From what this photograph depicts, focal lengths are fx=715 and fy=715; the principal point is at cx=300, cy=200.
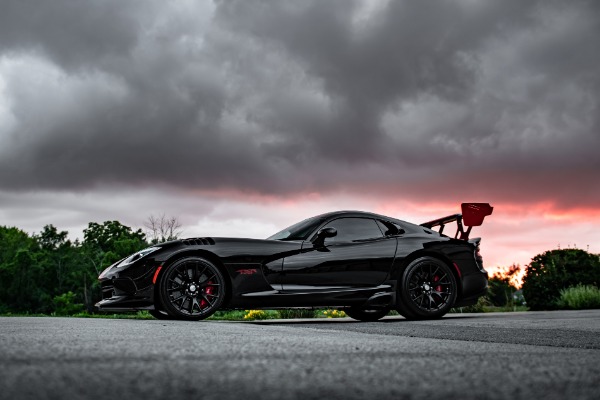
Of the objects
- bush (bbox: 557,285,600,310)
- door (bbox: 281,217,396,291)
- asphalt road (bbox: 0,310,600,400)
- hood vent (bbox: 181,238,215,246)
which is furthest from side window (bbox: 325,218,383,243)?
bush (bbox: 557,285,600,310)

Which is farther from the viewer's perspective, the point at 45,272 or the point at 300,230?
the point at 45,272

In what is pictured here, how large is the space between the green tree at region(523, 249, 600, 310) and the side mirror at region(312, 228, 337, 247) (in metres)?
8.62

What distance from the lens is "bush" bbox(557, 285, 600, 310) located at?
14.5 m

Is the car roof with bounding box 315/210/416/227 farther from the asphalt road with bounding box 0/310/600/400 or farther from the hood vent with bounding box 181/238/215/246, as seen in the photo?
the asphalt road with bounding box 0/310/600/400

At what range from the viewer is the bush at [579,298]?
1449 centimetres

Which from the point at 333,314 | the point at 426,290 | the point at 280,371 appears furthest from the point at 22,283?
the point at 280,371

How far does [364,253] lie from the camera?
28.8ft

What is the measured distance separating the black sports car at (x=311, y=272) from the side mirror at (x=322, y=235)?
1 cm

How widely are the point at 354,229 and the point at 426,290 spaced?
1235 millimetres

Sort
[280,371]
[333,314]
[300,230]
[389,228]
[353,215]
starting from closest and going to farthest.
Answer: [280,371] → [300,230] → [353,215] → [389,228] → [333,314]

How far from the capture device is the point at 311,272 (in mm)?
8445

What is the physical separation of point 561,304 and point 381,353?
12.5 m

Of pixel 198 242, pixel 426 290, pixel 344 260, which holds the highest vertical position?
pixel 198 242

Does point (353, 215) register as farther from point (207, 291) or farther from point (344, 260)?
point (207, 291)
